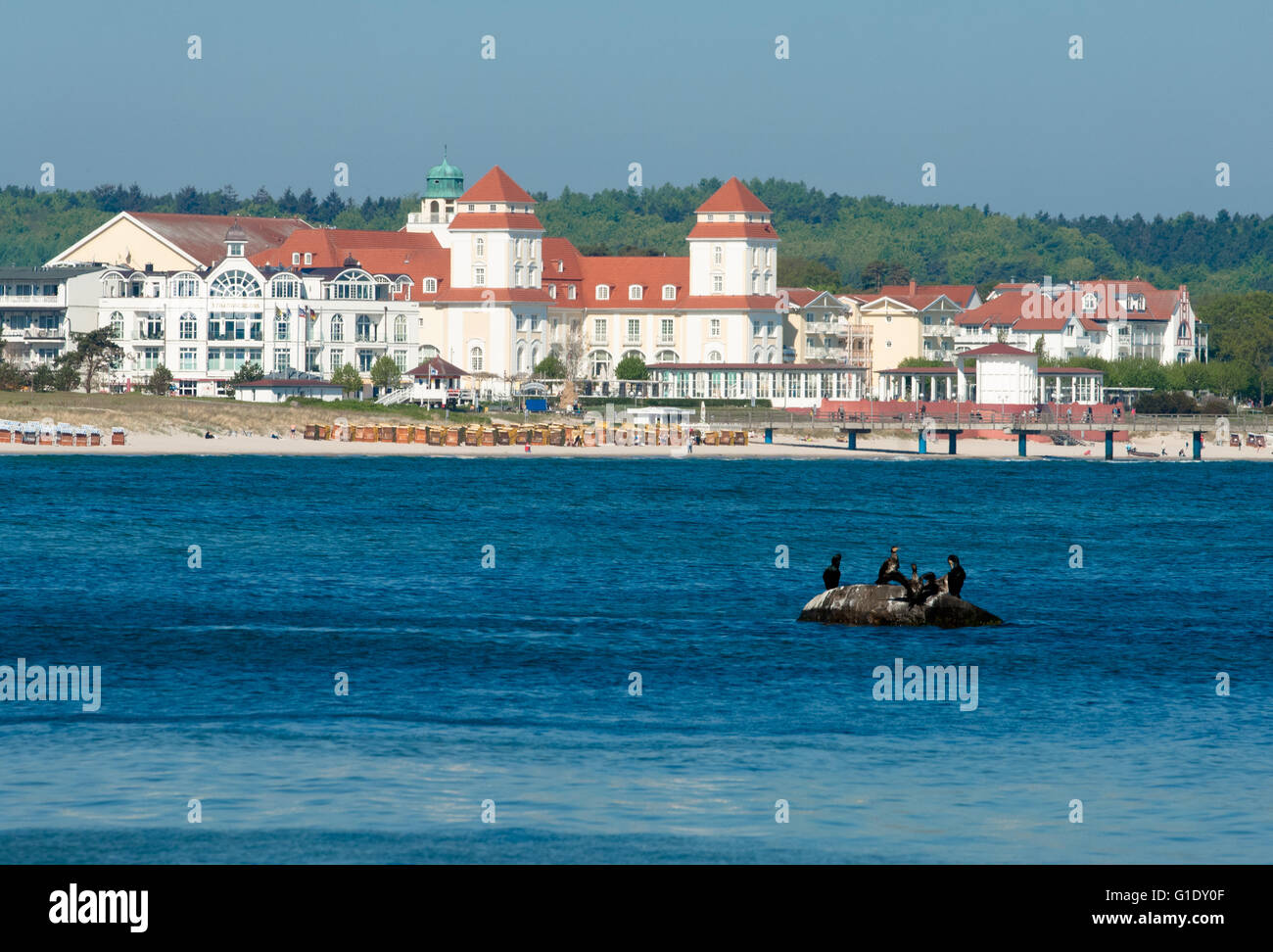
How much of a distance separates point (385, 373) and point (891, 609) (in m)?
118

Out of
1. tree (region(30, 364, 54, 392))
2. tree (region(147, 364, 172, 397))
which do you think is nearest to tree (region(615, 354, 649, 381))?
tree (region(147, 364, 172, 397))

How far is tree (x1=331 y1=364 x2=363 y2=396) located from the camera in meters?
152

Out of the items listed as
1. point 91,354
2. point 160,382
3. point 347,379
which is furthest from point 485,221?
point 91,354

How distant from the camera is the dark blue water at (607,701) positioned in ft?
78.0

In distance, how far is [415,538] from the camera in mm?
70625

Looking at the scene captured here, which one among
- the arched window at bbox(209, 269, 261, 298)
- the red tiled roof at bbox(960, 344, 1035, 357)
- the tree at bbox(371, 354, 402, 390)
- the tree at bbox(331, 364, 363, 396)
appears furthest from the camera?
the arched window at bbox(209, 269, 261, 298)

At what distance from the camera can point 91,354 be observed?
14762cm

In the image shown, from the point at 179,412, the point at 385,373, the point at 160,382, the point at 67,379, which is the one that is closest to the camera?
the point at 179,412

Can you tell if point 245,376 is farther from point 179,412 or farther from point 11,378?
point 11,378

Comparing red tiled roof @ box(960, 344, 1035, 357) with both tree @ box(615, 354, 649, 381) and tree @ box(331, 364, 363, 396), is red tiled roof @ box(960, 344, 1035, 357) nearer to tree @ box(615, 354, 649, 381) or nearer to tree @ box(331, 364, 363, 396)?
tree @ box(615, 354, 649, 381)

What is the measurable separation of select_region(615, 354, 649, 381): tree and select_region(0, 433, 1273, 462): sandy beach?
25.9 meters
